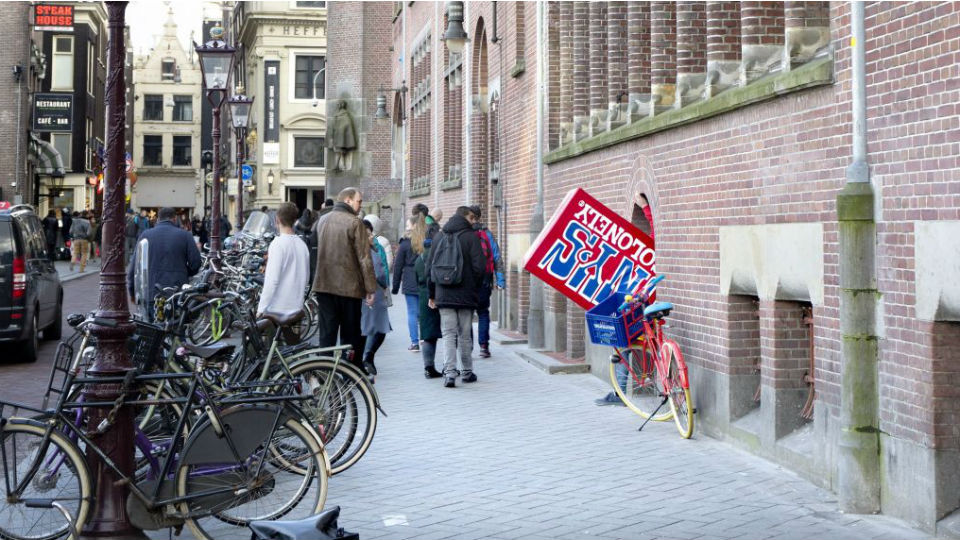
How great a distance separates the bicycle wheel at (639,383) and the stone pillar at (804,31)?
3100 mm

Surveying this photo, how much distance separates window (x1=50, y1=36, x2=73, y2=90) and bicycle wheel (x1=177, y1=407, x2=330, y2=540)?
5968cm

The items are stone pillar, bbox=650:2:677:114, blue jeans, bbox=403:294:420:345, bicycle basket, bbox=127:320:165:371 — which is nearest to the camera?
bicycle basket, bbox=127:320:165:371

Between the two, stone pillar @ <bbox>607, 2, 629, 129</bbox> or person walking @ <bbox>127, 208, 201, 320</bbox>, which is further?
person walking @ <bbox>127, 208, 201, 320</bbox>

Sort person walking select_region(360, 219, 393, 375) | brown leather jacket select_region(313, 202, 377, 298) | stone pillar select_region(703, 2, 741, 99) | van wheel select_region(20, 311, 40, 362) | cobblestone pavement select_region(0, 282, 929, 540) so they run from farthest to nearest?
van wheel select_region(20, 311, 40, 362)
person walking select_region(360, 219, 393, 375)
brown leather jacket select_region(313, 202, 377, 298)
stone pillar select_region(703, 2, 741, 99)
cobblestone pavement select_region(0, 282, 929, 540)

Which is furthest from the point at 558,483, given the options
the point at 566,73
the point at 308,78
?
the point at 308,78

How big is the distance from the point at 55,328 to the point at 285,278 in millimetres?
9357

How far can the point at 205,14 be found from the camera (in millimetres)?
105438

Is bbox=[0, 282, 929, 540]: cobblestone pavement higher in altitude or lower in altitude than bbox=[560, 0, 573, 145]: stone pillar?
lower

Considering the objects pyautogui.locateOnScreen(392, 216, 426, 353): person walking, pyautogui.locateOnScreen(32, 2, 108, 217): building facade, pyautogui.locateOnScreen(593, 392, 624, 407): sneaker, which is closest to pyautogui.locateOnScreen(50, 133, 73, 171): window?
pyautogui.locateOnScreen(32, 2, 108, 217): building facade

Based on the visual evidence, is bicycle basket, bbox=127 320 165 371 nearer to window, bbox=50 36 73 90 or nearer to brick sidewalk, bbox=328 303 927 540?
brick sidewalk, bbox=328 303 927 540

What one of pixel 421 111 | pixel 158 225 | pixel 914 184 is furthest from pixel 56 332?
pixel 421 111

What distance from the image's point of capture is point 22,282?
1449 centimetres

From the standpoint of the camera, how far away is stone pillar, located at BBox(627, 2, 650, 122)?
12.8 meters

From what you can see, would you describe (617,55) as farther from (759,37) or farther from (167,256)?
(167,256)
